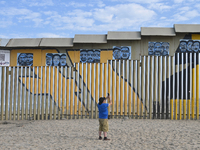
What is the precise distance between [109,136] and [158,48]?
4.86 m

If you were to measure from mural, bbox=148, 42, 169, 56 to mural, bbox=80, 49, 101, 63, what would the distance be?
2111mm

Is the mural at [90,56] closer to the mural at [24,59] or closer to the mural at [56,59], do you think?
the mural at [56,59]

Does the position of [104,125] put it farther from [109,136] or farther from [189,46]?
[189,46]

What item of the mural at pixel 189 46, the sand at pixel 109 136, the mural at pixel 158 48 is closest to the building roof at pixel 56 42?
the mural at pixel 158 48

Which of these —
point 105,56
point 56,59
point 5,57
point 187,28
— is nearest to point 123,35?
point 105,56

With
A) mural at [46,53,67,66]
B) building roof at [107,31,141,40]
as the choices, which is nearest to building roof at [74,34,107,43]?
building roof at [107,31,141,40]

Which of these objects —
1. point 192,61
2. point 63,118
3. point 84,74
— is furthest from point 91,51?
point 192,61

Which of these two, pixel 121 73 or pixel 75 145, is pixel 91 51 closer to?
pixel 121 73

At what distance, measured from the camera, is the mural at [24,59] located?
11242mm

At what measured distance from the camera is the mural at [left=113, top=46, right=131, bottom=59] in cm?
1063

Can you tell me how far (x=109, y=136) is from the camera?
7.13 meters

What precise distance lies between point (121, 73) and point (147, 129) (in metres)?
3.03

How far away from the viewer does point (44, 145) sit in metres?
6.18

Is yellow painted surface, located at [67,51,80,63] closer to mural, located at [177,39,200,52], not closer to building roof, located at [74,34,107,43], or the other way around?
building roof, located at [74,34,107,43]
